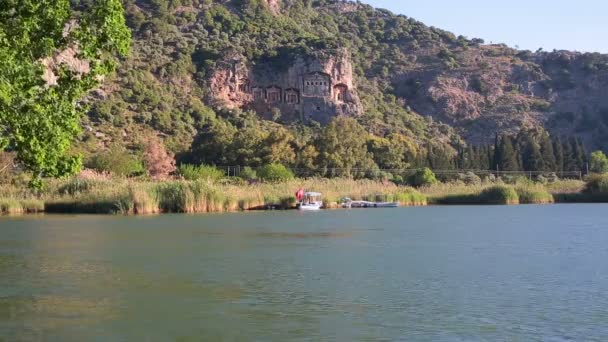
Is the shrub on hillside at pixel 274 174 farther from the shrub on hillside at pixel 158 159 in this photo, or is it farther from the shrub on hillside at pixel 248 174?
the shrub on hillside at pixel 158 159

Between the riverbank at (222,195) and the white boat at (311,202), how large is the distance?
2.21 ft

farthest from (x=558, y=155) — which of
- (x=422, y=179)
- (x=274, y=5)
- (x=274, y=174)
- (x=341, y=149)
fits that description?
(x=274, y=5)

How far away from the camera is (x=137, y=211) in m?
46.4

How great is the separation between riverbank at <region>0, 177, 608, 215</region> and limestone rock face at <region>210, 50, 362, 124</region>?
4361cm

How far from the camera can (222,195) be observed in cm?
4850

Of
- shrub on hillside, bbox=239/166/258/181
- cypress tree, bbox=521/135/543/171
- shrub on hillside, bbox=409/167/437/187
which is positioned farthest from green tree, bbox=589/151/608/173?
shrub on hillside, bbox=239/166/258/181

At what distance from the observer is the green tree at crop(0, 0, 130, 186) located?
16234mm

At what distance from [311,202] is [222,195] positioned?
7.86 metres

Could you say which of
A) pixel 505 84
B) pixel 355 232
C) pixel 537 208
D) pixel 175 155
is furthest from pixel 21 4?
pixel 505 84

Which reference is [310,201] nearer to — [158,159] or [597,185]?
[597,185]

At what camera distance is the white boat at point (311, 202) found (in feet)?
173

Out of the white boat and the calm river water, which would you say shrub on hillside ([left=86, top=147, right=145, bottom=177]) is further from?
the calm river water

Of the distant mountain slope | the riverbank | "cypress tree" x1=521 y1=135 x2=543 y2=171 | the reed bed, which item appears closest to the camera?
the reed bed

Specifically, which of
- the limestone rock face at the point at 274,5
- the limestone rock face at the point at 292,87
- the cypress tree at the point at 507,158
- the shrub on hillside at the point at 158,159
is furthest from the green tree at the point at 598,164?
the limestone rock face at the point at 274,5
